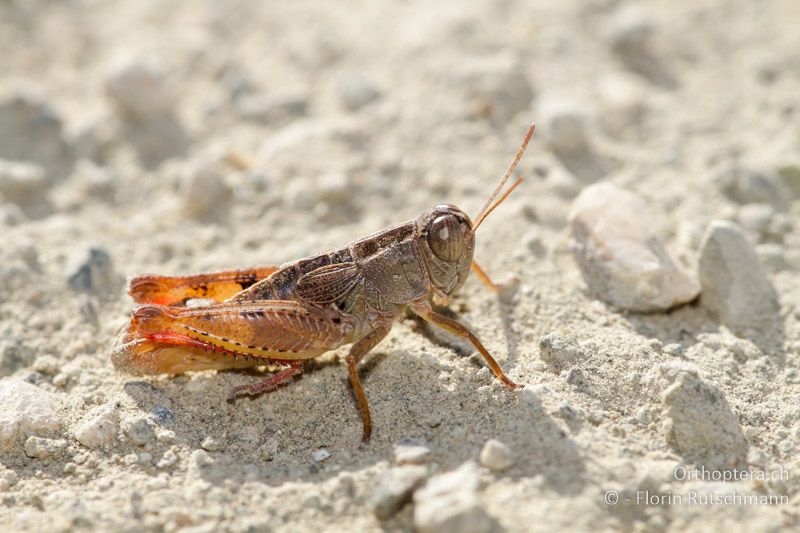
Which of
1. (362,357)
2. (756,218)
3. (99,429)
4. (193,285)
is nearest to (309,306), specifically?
(362,357)

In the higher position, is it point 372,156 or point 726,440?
point 372,156

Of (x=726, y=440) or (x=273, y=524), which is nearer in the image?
(x=273, y=524)

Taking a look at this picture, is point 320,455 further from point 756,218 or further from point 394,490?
point 756,218

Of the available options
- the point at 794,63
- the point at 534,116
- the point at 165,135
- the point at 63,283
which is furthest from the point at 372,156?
the point at 794,63

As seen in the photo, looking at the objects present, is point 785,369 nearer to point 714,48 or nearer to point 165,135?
point 714,48

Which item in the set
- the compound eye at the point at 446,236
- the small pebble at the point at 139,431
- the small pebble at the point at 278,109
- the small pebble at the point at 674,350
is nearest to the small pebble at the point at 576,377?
the small pebble at the point at 674,350

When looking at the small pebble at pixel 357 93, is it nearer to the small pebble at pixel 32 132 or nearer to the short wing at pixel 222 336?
the small pebble at pixel 32 132
